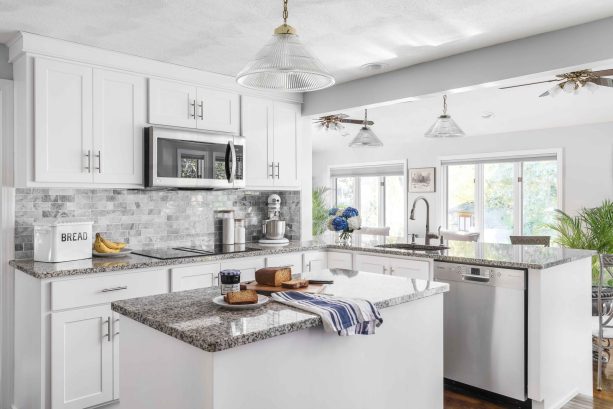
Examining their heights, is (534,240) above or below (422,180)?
below

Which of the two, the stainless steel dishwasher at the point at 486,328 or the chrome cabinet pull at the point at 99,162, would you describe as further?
the chrome cabinet pull at the point at 99,162

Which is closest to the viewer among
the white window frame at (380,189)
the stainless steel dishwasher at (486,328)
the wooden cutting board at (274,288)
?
the wooden cutting board at (274,288)

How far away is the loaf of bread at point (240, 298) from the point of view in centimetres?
175

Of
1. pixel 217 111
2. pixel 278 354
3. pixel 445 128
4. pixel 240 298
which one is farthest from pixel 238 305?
pixel 445 128

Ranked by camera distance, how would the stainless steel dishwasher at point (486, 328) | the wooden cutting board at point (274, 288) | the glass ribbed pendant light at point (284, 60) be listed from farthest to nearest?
the stainless steel dishwasher at point (486, 328), the wooden cutting board at point (274, 288), the glass ribbed pendant light at point (284, 60)

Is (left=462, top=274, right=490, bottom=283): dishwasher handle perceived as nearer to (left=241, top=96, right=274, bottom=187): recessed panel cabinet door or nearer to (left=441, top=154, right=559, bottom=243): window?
(left=241, top=96, right=274, bottom=187): recessed panel cabinet door

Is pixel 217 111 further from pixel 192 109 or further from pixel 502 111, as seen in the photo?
pixel 502 111

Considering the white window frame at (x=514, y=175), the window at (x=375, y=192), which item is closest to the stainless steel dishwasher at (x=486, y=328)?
the white window frame at (x=514, y=175)

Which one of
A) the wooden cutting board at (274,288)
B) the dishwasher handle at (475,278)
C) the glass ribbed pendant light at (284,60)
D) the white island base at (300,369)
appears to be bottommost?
the white island base at (300,369)

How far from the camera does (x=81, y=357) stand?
281 cm

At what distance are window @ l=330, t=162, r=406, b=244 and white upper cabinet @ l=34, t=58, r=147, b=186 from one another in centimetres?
520

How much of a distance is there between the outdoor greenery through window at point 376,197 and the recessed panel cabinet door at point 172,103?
4905 mm

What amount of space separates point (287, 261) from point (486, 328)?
5.29 feet

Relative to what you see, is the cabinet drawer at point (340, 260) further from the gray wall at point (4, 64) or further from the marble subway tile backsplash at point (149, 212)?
the gray wall at point (4, 64)
